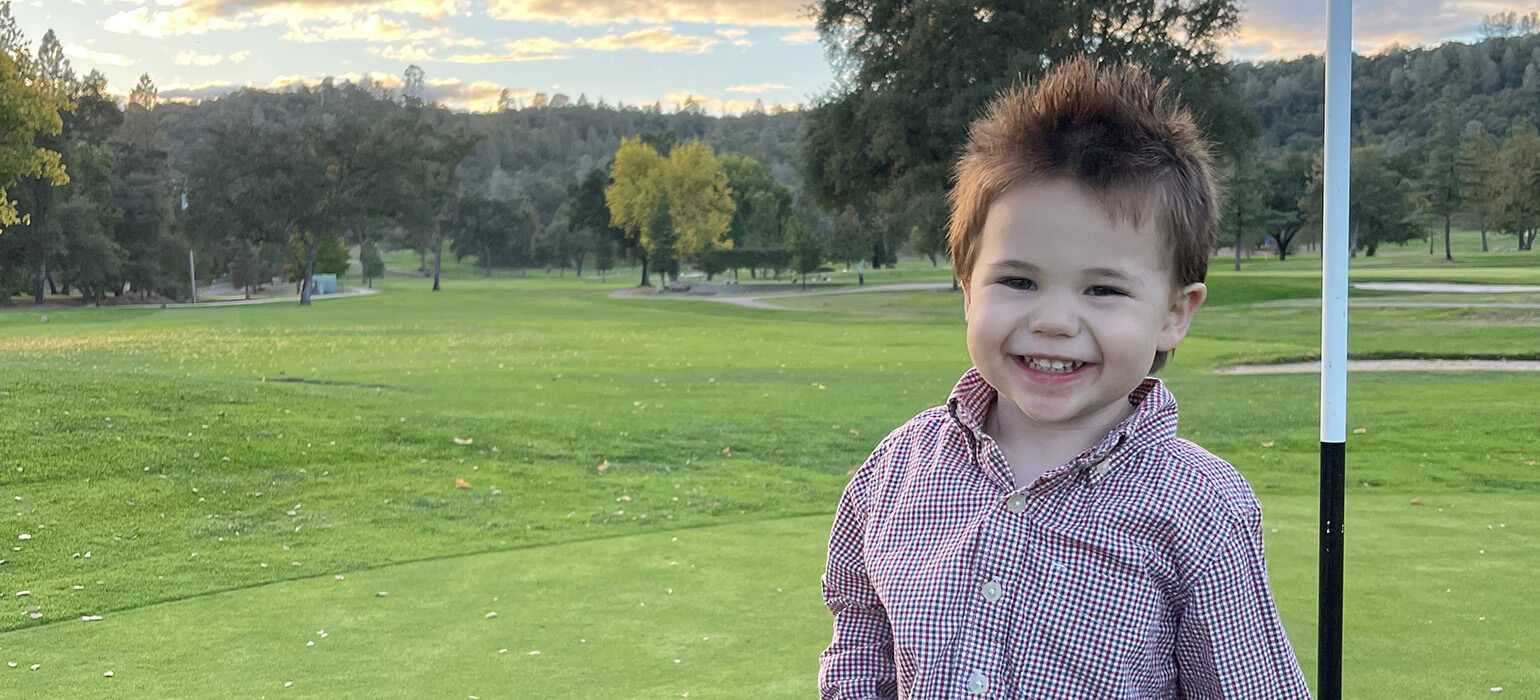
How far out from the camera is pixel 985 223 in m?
1.62

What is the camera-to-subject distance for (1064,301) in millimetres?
1547

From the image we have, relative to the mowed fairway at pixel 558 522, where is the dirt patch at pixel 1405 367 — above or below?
below

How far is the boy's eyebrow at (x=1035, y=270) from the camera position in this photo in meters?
1.54

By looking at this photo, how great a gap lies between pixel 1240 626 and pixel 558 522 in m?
5.95

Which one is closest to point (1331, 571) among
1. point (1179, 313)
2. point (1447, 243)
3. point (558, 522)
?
point (1179, 313)

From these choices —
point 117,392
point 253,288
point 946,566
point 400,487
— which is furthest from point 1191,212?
point 253,288

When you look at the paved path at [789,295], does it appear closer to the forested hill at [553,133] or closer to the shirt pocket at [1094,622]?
the forested hill at [553,133]

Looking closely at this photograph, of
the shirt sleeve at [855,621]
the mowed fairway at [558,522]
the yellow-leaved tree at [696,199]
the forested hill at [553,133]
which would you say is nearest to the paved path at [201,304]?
the forested hill at [553,133]

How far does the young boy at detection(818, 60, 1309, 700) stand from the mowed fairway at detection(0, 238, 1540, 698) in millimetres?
2144

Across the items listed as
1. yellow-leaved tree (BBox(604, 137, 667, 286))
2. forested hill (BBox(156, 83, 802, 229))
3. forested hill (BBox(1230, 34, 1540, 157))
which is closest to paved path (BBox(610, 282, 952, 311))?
yellow-leaved tree (BBox(604, 137, 667, 286))

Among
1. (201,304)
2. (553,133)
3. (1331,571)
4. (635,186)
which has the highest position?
(553,133)

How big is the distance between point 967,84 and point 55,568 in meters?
24.8

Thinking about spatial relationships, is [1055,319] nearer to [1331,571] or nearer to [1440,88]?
[1331,571]

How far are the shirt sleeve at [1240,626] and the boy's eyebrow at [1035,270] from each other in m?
0.30
